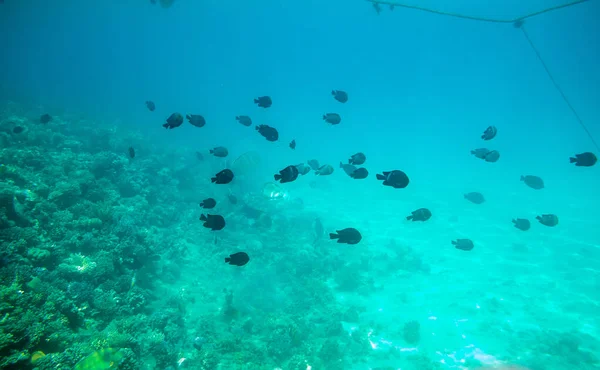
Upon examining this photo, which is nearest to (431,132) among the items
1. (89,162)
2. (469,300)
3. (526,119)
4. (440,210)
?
(526,119)

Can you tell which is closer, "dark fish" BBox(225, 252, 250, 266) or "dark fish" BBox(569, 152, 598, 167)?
"dark fish" BBox(225, 252, 250, 266)

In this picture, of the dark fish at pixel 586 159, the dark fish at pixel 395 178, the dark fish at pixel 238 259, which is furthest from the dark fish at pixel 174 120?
the dark fish at pixel 586 159

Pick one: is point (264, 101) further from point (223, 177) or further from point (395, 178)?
point (395, 178)

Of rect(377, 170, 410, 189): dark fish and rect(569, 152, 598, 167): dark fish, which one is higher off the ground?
rect(569, 152, 598, 167): dark fish

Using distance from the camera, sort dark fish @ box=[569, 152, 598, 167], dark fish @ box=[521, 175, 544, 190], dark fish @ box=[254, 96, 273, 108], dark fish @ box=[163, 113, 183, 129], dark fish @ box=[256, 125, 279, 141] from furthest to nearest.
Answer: dark fish @ box=[521, 175, 544, 190] → dark fish @ box=[254, 96, 273, 108] → dark fish @ box=[256, 125, 279, 141] → dark fish @ box=[163, 113, 183, 129] → dark fish @ box=[569, 152, 598, 167]

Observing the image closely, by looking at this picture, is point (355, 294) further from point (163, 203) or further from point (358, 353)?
point (163, 203)

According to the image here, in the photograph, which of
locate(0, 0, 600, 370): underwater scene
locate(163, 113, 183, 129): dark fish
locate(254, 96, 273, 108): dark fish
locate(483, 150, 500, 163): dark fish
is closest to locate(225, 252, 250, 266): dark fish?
locate(0, 0, 600, 370): underwater scene

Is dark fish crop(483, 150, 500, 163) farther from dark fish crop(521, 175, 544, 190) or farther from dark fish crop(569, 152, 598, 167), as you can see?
dark fish crop(521, 175, 544, 190)

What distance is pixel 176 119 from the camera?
286 inches

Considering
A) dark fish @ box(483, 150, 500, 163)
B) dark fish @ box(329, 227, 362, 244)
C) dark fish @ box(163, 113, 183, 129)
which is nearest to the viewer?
dark fish @ box(329, 227, 362, 244)

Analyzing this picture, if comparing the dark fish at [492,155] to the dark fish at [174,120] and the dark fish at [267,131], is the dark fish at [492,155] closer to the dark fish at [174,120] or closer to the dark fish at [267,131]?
the dark fish at [267,131]

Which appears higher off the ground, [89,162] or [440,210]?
[440,210]

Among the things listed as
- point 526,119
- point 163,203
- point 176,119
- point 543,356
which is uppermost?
point 526,119

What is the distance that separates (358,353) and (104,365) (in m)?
8.60
